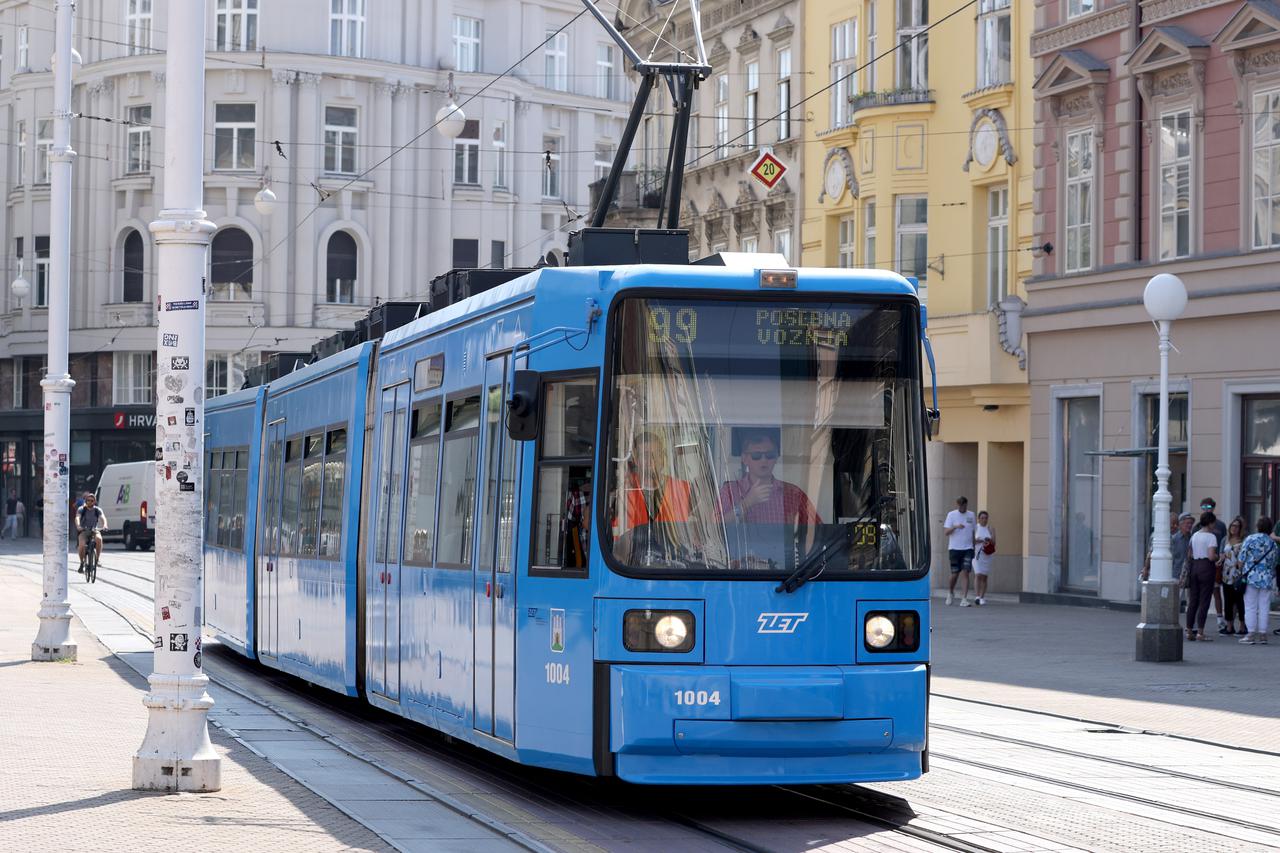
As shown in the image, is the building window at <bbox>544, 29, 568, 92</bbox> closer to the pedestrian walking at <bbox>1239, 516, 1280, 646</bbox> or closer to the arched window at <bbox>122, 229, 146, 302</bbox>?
the arched window at <bbox>122, 229, 146, 302</bbox>

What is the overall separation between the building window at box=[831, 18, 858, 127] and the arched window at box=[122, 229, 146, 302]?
30741 millimetres

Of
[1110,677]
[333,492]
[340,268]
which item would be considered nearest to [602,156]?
[340,268]

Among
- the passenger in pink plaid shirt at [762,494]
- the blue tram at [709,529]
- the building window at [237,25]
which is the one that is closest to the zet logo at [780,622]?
the blue tram at [709,529]

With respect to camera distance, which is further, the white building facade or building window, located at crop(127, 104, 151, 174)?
building window, located at crop(127, 104, 151, 174)

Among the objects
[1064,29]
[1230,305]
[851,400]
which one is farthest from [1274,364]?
[851,400]

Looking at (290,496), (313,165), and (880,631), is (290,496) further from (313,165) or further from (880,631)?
(313,165)

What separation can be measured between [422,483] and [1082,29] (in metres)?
22.2

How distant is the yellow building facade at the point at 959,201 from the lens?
35375 millimetres

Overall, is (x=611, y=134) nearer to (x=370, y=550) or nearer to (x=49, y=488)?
(x=49, y=488)

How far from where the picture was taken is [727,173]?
150 feet

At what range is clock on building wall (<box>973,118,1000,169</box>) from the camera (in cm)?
3581

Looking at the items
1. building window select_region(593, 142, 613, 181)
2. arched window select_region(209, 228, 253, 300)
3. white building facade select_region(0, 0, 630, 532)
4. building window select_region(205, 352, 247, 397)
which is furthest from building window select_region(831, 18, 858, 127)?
building window select_region(205, 352, 247, 397)

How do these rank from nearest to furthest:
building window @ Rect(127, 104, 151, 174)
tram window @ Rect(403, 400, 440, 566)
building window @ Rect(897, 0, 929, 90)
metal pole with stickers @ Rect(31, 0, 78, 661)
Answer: tram window @ Rect(403, 400, 440, 566), metal pole with stickers @ Rect(31, 0, 78, 661), building window @ Rect(897, 0, 929, 90), building window @ Rect(127, 104, 151, 174)

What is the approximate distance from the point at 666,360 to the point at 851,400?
38.1 inches
